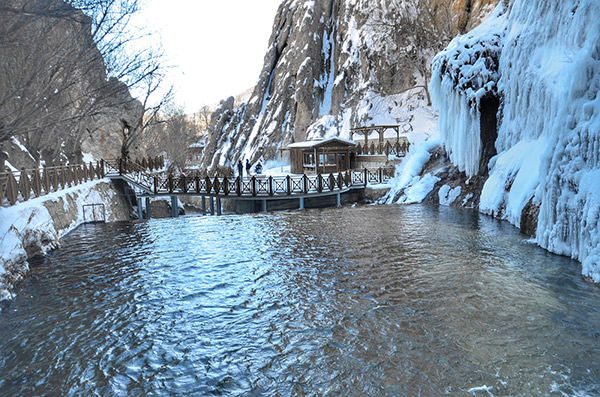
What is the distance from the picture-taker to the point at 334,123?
182ft

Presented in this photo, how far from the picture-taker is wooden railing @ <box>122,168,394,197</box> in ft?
86.6

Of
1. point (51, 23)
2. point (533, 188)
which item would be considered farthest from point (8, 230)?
point (533, 188)

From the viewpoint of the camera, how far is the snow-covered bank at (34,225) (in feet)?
34.3

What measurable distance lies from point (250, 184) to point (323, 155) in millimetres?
10634

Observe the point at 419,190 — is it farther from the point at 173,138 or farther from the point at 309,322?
the point at 173,138

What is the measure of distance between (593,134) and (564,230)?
254cm

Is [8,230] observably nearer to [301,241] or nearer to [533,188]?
[301,241]

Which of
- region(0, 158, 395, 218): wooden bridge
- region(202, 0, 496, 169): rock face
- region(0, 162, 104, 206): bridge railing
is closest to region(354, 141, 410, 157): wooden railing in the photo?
region(0, 158, 395, 218): wooden bridge

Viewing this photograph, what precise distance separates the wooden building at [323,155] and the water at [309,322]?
23.2m

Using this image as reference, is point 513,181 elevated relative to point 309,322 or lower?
elevated

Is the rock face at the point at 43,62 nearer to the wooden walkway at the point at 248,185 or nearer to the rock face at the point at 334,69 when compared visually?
the wooden walkway at the point at 248,185

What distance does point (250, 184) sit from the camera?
27.6m

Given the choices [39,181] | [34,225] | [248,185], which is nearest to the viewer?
[34,225]

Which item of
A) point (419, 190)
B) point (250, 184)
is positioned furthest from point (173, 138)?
point (419, 190)
